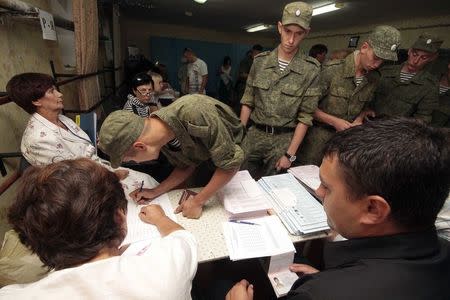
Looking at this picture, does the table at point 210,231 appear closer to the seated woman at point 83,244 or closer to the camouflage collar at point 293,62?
the seated woman at point 83,244

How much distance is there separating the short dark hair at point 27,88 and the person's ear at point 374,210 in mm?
1734

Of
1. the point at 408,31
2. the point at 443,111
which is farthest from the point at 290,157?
the point at 408,31

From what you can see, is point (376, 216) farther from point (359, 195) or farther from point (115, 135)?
point (115, 135)

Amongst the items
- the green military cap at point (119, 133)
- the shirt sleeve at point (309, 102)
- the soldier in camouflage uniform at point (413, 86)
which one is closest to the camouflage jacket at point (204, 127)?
the green military cap at point (119, 133)

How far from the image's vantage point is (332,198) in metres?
0.61

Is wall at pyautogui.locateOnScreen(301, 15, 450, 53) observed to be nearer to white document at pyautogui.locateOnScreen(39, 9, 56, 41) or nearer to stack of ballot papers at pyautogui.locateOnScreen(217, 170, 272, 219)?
stack of ballot papers at pyautogui.locateOnScreen(217, 170, 272, 219)

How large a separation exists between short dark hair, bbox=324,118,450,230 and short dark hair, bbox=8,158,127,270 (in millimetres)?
591

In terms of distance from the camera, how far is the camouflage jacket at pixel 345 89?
1699 millimetres

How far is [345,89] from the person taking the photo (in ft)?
5.65

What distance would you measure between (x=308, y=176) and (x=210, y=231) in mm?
651

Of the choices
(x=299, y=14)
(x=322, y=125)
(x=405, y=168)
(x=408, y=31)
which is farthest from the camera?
(x=408, y=31)

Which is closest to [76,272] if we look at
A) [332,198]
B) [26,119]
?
[332,198]

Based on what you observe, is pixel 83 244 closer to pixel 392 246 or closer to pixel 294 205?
pixel 392 246

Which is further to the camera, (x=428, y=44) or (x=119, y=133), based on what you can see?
(x=428, y=44)
